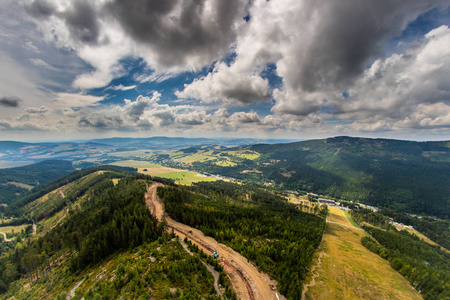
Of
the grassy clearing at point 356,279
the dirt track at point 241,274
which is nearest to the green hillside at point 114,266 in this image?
the dirt track at point 241,274

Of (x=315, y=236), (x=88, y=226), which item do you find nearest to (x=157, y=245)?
(x=88, y=226)

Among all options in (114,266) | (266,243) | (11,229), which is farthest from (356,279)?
(11,229)

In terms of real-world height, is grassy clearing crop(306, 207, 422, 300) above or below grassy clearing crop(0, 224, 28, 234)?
above

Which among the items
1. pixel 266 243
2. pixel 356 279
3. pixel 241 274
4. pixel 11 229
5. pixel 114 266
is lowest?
pixel 11 229

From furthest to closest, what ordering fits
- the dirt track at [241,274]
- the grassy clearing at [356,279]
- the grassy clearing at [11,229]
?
the grassy clearing at [11,229], the grassy clearing at [356,279], the dirt track at [241,274]

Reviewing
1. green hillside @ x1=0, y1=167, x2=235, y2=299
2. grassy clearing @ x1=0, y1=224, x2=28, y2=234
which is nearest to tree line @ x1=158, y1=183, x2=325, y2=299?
green hillside @ x1=0, y1=167, x2=235, y2=299

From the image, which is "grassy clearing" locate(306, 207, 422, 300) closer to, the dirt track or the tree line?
the tree line

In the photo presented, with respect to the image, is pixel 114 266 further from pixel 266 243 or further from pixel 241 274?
pixel 266 243

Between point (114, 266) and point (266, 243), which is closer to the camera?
point (114, 266)

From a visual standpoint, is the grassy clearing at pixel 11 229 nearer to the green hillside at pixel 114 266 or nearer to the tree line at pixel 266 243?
the green hillside at pixel 114 266
